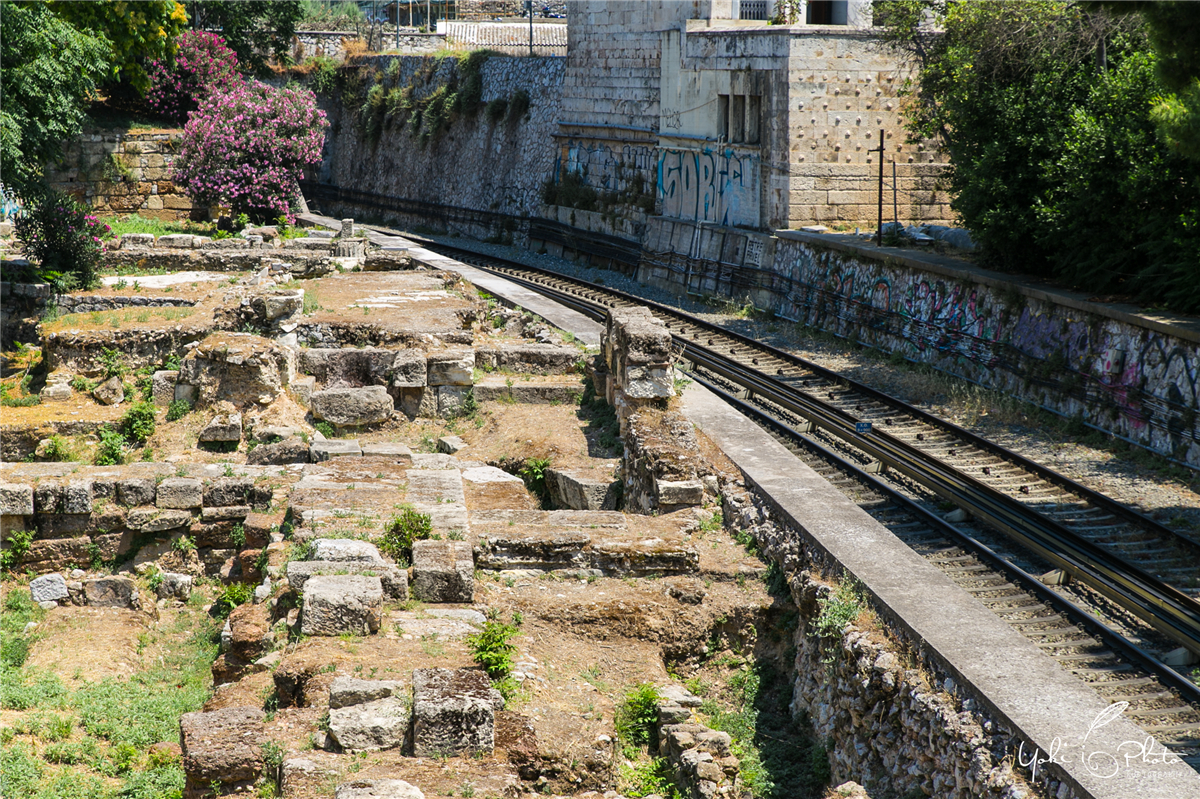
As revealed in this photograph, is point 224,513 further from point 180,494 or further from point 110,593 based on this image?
point 110,593

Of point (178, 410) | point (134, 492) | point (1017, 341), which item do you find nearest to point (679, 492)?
point (134, 492)

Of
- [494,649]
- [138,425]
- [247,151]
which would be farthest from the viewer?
[247,151]

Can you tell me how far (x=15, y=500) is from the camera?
10.3 m

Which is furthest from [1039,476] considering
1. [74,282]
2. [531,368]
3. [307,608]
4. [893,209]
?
[74,282]

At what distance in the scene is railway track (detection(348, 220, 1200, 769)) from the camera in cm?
884

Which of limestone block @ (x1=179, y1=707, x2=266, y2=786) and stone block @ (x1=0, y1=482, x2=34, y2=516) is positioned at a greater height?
stone block @ (x1=0, y1=482, x2=34, y2=516)

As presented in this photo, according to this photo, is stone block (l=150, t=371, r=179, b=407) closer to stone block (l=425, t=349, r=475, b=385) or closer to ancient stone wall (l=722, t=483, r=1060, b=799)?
stone block (l=425, t=349, r=475, b=385)

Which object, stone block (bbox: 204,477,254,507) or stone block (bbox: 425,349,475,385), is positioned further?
stone block (bbox: 425,349,475,385)

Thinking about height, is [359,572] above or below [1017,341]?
below

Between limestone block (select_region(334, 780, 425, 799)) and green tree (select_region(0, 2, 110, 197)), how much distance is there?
52.8 ft

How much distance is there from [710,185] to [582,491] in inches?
735

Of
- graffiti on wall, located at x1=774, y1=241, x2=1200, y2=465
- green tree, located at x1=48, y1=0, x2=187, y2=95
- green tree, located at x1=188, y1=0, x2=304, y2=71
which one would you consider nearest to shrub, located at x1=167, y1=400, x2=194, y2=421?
graffiti on wall, located at x1=774, y1=241, x2=1200, y2=465

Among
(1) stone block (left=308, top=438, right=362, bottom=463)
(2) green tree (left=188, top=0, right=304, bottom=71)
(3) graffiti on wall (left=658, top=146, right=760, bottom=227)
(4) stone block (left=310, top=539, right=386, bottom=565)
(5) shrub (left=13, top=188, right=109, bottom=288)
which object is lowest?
(4) stone block (left=310, top=539, right=386, bottom=565)

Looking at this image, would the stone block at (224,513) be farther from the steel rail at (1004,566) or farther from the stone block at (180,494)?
the steel rail at (1004,566)
